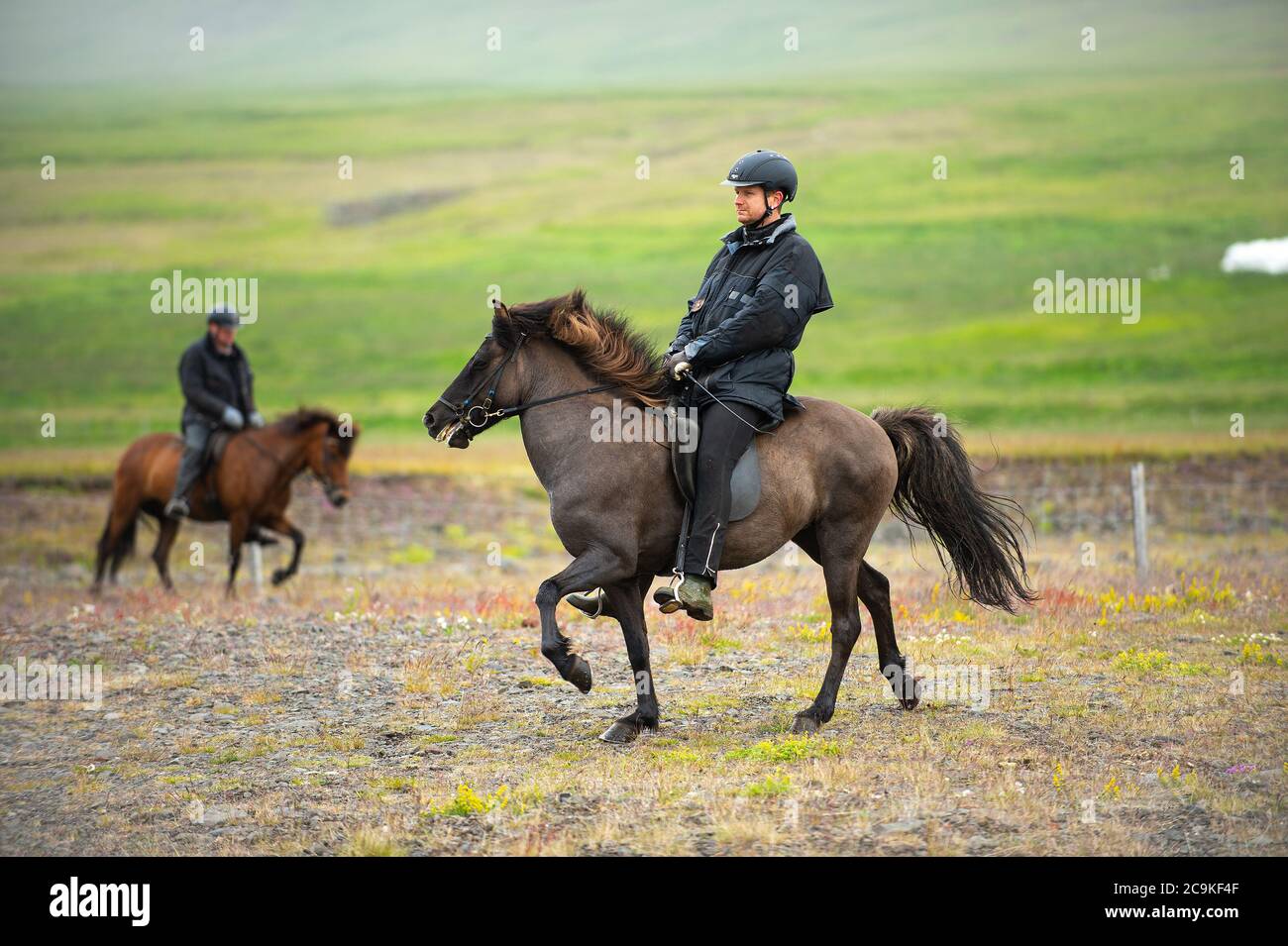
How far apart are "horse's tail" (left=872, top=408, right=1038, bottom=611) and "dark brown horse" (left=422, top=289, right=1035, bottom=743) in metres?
0.51

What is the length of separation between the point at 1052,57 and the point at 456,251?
229 ft

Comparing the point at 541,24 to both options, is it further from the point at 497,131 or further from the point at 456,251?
the point at 456,251

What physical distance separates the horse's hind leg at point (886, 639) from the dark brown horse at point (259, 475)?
33.3 feet

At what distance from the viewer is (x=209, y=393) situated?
57.8ft

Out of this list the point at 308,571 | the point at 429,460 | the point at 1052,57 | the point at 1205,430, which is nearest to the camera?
the point at 308,571

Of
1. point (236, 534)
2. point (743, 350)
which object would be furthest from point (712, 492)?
point (236, 534)

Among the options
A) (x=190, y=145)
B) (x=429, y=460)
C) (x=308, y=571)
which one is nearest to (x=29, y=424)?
(x=429, y=460)

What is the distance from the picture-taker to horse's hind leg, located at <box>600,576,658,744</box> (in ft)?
28.7

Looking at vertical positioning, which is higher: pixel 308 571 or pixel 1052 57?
pixel 1052 57

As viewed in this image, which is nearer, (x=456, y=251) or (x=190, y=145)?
(x=456, y=251)

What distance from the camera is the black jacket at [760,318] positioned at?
859cm

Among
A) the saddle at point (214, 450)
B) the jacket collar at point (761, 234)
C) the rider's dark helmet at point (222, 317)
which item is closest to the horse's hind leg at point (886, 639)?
the jacket collar at point (761, 234)

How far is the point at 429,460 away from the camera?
35.0 meters
